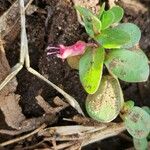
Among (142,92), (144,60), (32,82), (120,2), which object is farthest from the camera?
(142,92)

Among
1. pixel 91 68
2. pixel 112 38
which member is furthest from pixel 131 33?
pixel 91 68

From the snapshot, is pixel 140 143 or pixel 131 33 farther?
pixel 140 143

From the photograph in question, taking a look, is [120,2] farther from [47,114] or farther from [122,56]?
[47,114]

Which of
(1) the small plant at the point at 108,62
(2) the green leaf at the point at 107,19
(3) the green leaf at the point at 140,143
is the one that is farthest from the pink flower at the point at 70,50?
(3) the green leaf at the point at 140,143

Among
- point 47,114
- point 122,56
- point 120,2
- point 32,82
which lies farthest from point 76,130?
point 120,2

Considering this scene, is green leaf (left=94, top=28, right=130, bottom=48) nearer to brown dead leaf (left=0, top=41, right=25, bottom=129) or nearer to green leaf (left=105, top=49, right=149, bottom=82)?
green leaf (left=105, top=49, right=149, bottom=82)

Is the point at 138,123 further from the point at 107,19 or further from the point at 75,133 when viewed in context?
the point at 107,19
